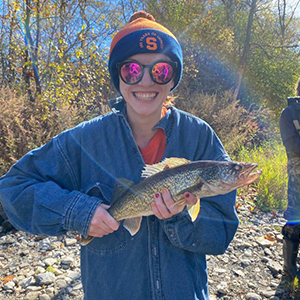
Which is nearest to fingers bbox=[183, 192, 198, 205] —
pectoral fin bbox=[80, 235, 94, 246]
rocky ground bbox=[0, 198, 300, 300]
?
pectoral fin bbox=[80, 235, 94, 246]

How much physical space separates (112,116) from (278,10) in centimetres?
2595

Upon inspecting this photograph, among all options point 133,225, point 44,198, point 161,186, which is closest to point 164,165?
point 161,186

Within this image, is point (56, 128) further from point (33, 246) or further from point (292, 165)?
point (292, 165)

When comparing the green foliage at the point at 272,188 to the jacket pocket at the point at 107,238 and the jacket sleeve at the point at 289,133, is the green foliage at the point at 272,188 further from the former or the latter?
the jacket pocket at the point at 107,238

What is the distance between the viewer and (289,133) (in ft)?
13.1

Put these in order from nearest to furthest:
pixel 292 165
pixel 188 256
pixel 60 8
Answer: pixel 188 256 < pixel 292 165 < pixel 60 8

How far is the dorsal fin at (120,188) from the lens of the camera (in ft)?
6.48

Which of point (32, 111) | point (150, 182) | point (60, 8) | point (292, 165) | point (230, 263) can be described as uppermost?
point (60, 8)

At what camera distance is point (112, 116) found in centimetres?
227

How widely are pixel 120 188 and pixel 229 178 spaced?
785 millimetres

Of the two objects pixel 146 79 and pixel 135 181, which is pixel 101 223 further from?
pixel 146 79

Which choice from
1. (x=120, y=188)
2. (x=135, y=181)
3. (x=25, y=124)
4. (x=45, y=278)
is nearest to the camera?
(x=120, y=188)

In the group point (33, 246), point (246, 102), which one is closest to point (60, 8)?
point (33, 246)

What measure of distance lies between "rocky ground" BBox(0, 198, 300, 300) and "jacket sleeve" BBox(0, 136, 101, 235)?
7.00ft
